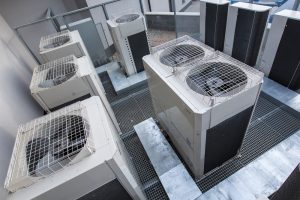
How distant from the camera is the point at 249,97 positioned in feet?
4.60

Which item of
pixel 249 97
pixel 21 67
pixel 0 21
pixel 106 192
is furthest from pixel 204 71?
pixel 0 21

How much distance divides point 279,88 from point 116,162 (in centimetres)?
265

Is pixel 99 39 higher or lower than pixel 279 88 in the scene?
higher

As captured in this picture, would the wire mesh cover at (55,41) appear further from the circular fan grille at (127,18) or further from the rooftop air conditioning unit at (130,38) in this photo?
the circular fan grille at (127,18)

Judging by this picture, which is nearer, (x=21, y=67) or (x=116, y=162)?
(x=116, y=162)

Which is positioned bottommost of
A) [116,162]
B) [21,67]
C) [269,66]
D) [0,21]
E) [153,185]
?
[153,185]

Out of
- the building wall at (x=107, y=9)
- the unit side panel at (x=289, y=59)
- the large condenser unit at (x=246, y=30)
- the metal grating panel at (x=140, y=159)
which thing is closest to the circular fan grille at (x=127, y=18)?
the building wall at (x=107, y=9)

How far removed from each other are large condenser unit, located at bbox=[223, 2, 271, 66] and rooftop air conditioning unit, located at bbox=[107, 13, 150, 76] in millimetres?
1466

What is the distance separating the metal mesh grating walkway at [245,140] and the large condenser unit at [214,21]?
128 centimetres

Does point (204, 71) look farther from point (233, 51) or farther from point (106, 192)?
point (233, 51)

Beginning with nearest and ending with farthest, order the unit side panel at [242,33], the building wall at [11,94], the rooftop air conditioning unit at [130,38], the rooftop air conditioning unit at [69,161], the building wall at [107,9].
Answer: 1. the rooftop air conditioning unit at [69,161]
2. the building wall at [11,94]
3. the unit side panel at [242,33]
4. the rooftop air conditioning unit at [130,38]
5. the building wall at [107,9]

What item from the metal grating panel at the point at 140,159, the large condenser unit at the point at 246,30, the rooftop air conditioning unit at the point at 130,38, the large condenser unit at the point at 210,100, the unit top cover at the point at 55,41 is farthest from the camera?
the rooftop air conditioning unit at the point at 130,38

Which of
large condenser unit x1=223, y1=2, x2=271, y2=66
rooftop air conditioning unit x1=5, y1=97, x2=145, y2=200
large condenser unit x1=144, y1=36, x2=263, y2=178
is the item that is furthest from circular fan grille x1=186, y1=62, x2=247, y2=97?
large condenser unit x1=223, y1=2, x2=271, y2=66

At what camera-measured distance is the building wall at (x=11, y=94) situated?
180 centimetres
